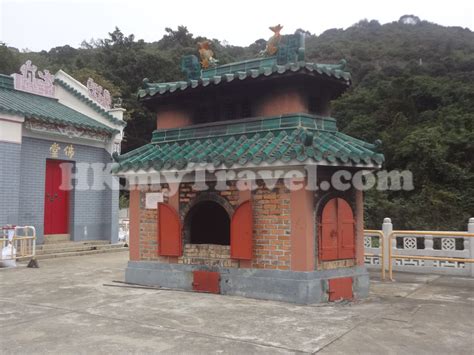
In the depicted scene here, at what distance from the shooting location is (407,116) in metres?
32.2

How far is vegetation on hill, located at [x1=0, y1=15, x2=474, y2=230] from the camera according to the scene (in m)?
21.8

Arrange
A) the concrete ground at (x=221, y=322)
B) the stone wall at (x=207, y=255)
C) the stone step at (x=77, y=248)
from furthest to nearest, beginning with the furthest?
the stone step at (x=77, y=248), the stone wall at (x=207, y=255), the concrete ground at (x=221, y=322)

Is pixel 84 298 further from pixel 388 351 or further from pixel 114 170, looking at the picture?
pixel 388 351

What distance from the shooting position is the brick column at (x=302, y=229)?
7316 mm

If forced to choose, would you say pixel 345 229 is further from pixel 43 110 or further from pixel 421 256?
pixel 43 110

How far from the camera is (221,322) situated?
6137 mm

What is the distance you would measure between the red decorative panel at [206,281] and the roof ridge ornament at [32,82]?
10.8 metres

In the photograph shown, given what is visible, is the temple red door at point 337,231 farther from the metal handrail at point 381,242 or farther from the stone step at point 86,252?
the stone step at point 86,252

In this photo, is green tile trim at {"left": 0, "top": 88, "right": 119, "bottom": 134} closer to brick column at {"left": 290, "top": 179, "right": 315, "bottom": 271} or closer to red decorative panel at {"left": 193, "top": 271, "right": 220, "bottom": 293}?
red decorative panel at {"left": 193, "top": 271, "right": 220, "bottom": 293}

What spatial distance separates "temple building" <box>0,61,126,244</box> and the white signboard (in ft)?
19.0

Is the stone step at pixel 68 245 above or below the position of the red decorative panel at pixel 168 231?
below

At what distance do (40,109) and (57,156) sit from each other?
5.22 ft

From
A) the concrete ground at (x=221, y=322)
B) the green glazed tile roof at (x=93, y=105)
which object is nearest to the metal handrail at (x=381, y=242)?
the concrete ground at (x=221, y=322)

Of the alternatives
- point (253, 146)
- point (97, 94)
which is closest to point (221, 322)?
point (253, 146)
